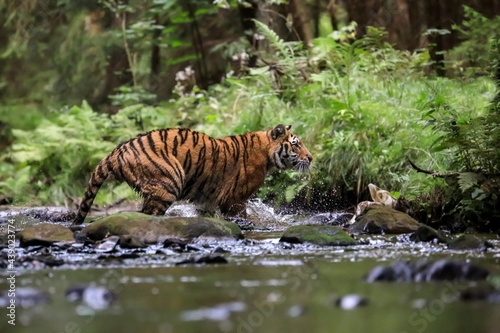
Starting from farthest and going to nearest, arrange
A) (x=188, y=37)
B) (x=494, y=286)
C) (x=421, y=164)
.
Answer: (x=188, y=37) → (x=421, y=164) → (x=494, y=286)

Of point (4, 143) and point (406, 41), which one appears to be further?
point (4, 143)

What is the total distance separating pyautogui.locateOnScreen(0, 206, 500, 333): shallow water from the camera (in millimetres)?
2840

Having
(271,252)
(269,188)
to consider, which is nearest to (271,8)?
(269,188)

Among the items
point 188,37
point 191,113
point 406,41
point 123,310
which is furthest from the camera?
point 188,37

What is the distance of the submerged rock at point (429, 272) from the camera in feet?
11.9

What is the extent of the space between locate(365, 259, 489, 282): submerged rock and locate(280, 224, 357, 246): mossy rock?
1.69 meters

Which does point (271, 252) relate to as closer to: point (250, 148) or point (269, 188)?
point (250, 148)

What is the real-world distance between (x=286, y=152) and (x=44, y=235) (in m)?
3.44

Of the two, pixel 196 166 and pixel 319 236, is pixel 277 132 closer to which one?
pixel 196 166

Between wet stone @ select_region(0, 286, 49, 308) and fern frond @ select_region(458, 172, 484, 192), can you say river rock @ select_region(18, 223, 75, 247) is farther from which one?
fern frond @ select_region(458, 172, 484, 192)

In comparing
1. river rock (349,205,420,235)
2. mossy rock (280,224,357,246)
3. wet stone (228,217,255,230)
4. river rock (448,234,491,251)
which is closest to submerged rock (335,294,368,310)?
river rock (448,234,491,251)

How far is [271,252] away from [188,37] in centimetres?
1306

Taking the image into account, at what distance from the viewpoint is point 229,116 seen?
11.6 metres

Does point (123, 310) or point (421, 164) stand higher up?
point (123, 310)
